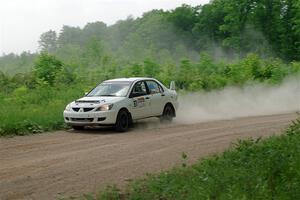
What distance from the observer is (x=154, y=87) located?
17.8 meters

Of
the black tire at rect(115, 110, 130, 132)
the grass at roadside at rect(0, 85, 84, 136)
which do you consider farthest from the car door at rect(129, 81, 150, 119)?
the grass at roadside at rect(0, 85, 84, 136)

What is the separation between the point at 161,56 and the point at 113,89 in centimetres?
5868

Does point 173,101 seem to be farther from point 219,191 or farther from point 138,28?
point 138,28

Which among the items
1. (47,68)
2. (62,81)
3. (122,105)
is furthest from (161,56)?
(122,105)

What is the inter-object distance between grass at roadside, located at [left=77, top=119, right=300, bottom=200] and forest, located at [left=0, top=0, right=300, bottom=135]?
7469 mm

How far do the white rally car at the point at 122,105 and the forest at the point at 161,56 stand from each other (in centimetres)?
121

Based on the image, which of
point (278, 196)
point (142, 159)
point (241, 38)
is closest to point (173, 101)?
point (142, 159)

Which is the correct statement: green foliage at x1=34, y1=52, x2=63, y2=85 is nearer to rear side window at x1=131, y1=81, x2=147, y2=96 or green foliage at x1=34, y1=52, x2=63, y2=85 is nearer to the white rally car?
the white rally car

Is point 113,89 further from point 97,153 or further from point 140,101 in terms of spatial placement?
point 97,153

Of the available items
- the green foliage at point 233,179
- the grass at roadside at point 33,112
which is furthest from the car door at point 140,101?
the green foliage at point 233,179

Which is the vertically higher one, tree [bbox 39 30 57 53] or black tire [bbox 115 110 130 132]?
tree [bbox 39 30 57 53]

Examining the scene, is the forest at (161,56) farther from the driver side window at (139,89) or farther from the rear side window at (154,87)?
the rear side window at (154,87)

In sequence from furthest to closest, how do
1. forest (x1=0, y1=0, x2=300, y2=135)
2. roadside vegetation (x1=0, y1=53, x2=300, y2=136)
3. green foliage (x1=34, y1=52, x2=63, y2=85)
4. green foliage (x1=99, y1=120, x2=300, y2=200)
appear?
green foliage (x1=34, y1=52, x2=63, y2=85) → forest (x1=0, y1=0, x2=300, y2=135) → roadside vegetation (x1=0, y1=53, x2=300, y2=136) → green foliage (x1=99, y1=120, x2=300, y2=200)

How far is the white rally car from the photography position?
50.3ft
